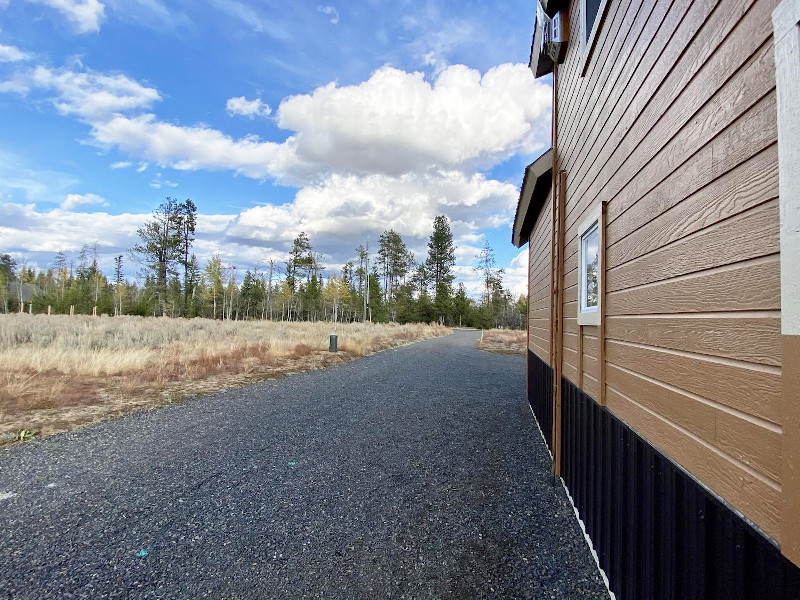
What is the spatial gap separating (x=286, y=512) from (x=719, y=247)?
9.98 ft

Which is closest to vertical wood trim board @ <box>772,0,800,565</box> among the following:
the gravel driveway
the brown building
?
the brown building

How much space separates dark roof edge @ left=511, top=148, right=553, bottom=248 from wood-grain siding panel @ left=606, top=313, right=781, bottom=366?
304 cm

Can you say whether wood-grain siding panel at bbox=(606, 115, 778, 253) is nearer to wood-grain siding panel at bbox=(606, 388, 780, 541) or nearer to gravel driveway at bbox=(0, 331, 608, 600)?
wood-grain siding panel at bbox=(606, 388, 780, 541)

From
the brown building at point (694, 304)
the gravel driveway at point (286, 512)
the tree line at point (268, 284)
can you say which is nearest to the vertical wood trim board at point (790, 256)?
the brown building at point (694, 304)

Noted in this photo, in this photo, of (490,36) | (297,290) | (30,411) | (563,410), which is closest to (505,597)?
(563,410)

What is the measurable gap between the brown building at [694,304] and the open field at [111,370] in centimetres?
591

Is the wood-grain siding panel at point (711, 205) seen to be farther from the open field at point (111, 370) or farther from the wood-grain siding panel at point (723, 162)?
the open field at point (111, 370)

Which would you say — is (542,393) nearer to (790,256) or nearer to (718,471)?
(718,471)

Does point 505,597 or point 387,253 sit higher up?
point 387,253

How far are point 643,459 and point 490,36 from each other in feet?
21.6

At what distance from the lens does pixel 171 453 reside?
364 centimetres

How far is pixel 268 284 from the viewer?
39188 millimetres

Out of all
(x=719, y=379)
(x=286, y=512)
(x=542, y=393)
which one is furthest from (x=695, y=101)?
(x=542, y=393)

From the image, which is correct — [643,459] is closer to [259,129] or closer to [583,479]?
[583,479]
